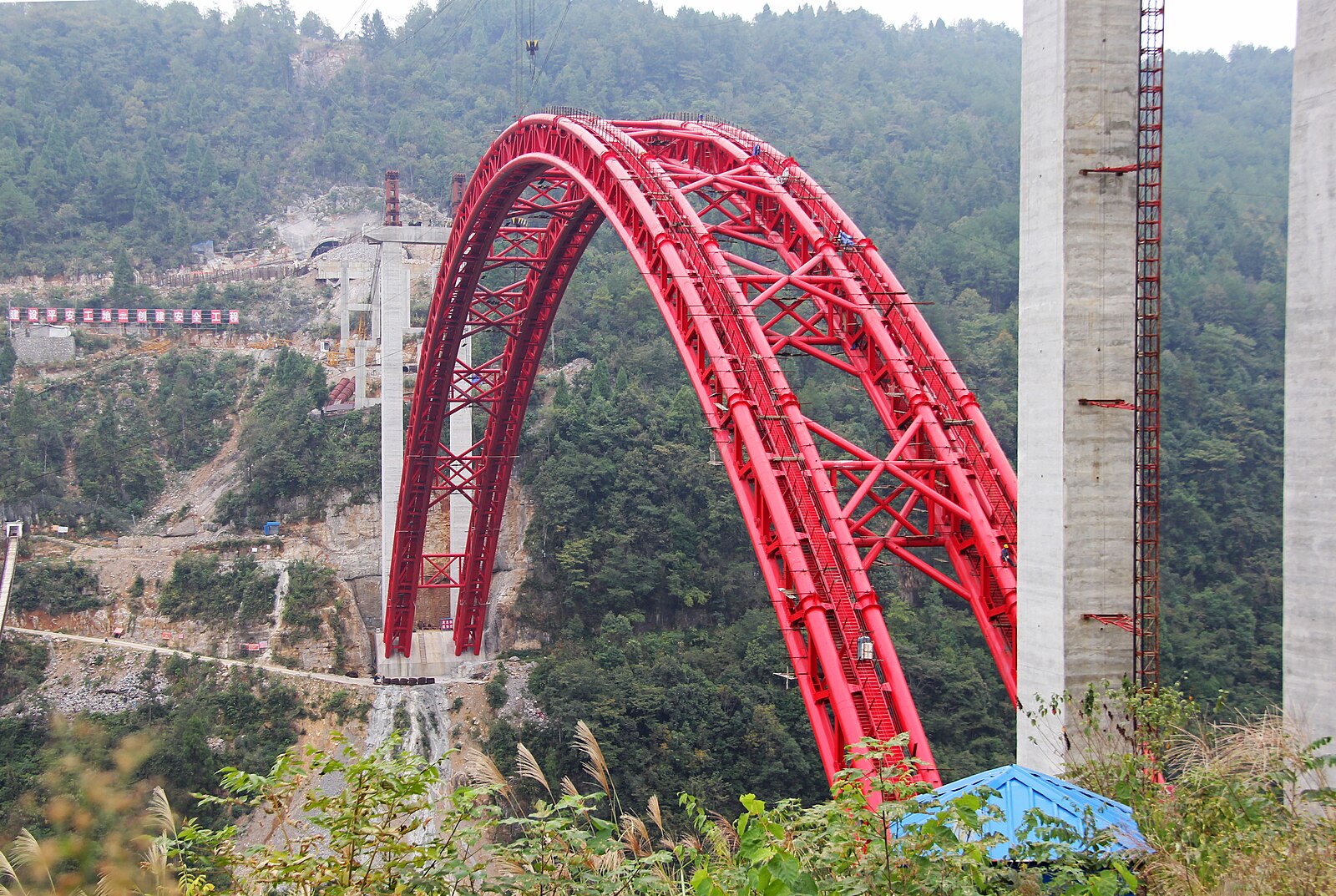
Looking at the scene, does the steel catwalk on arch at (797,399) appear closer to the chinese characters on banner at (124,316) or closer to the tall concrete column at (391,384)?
the tall concrete column at (391,384)

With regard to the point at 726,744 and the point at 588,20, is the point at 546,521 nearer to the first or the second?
the point at 726,744

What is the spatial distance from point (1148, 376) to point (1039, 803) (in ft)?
16.3

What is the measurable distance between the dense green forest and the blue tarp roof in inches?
990

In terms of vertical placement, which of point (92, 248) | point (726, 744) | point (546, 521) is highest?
point (92, 248)

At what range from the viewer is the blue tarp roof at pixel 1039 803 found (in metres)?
7.61

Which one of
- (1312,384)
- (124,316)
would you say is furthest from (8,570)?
(1312,384)

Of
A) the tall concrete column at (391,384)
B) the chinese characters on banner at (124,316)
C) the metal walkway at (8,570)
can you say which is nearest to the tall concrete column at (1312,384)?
the tall concrete column at (391,384)

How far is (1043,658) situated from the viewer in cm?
1137

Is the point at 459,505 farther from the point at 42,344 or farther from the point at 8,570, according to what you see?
the point at 42,344

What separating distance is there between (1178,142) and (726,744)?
63567 mm

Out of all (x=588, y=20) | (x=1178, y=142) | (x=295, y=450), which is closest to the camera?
(x=295, y=450)

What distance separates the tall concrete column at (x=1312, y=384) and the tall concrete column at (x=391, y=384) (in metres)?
29.7

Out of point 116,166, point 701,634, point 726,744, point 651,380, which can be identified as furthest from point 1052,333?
point 116,166

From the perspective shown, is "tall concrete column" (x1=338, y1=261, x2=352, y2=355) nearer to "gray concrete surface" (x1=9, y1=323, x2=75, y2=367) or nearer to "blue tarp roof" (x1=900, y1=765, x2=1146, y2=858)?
"gray concrete surface" (x1=9, y1=323, x2=75, y2=367)
